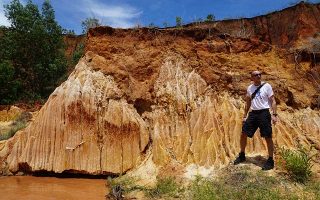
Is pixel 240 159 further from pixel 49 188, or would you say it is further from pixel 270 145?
pixel 49 188

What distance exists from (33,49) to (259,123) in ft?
70.7

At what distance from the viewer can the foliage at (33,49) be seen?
2625cm

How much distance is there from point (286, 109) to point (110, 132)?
389 cm

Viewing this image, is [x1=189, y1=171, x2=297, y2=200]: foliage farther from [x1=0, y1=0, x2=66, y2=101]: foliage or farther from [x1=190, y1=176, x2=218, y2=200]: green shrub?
[x1=0, y1=0, x2=66, y2=101]: foliage

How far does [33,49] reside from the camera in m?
27.0

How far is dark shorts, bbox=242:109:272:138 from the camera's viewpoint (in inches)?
308

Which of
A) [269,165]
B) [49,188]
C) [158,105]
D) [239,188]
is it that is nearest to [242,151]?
[269,165]

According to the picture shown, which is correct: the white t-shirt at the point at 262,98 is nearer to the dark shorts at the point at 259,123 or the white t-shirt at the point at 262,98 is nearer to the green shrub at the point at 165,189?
the dark shorts at the point at 259,123

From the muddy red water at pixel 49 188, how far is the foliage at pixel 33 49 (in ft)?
55.9

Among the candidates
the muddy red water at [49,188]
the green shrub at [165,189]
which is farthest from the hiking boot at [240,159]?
the muddy red water at [49,188]

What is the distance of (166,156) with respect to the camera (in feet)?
30.0

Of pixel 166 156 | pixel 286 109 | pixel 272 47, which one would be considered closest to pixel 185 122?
pixel 166 156

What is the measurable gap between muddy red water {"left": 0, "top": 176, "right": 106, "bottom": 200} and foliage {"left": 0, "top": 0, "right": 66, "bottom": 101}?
17027mm

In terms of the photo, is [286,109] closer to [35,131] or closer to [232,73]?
[232,73]
